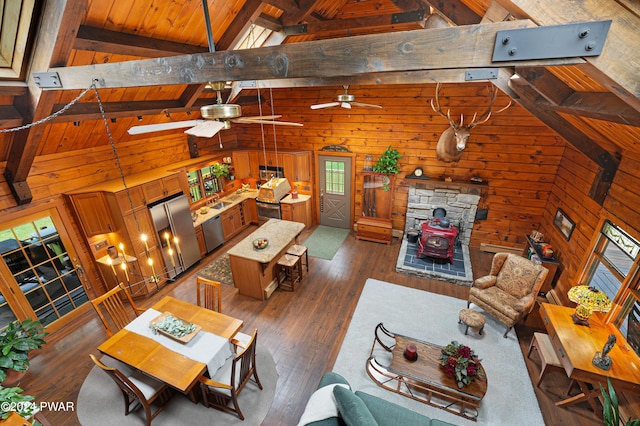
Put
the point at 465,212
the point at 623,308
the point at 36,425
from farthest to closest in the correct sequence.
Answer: the point at 465,212, the point at 623,308, the point at 36,425

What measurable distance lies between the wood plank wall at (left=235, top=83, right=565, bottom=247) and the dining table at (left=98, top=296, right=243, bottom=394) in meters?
4.68

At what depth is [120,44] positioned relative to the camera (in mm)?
2775

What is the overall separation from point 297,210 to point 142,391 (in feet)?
15.6

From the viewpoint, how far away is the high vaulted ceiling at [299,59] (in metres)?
1.28

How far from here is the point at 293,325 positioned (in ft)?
14.4

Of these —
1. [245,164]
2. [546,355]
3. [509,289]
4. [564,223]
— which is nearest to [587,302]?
[546,355]

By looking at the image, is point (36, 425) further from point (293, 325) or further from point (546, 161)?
point (546, 161)

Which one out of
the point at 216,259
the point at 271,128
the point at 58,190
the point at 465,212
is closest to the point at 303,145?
the point at 271,128

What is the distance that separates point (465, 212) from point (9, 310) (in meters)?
8.38

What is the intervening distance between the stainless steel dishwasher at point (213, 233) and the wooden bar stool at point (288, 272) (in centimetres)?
201

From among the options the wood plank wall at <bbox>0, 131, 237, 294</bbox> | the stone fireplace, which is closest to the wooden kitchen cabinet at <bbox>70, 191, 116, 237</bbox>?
the wood plank wall at <bbox>0, 131, 237, 294</bbox>

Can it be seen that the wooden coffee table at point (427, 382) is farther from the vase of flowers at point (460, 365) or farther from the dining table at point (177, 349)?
the dining table at point (177, 349)

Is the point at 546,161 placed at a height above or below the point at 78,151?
below

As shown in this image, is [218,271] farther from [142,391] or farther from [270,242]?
[142,391]
